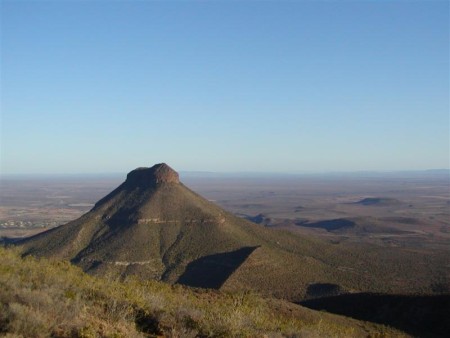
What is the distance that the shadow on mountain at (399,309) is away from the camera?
35219 mm

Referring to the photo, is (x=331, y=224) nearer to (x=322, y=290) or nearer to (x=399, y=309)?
(x=322, y=290)

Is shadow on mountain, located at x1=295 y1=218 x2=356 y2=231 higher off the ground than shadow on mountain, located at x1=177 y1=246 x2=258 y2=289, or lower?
lower

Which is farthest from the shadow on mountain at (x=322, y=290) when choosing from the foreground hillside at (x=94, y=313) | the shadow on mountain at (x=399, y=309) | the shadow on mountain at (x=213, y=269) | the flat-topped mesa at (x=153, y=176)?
the flat-topped mesa at (x=153, y=176)

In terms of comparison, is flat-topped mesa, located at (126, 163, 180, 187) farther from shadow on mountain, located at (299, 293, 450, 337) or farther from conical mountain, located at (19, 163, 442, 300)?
shadow on mountain, located at (299, 293, 450, 337)

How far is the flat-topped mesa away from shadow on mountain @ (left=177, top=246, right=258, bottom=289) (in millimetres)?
19712

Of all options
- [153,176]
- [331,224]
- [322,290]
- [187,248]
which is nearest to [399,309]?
[322,290]

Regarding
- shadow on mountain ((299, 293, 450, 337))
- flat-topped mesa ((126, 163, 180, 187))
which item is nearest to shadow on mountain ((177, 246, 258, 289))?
shadow on mountain ((299, 293, 450, 337))

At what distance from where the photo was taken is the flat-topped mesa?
7369 cm

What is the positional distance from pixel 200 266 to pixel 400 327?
25.7m

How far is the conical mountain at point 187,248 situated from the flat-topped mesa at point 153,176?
0.15 m

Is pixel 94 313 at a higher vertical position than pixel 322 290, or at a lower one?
higher

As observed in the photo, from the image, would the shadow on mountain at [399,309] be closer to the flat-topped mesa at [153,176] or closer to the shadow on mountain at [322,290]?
the shadow on mountain at [322,290]

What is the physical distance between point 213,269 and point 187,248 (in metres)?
6.82

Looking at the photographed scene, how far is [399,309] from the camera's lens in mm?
→ 38219
